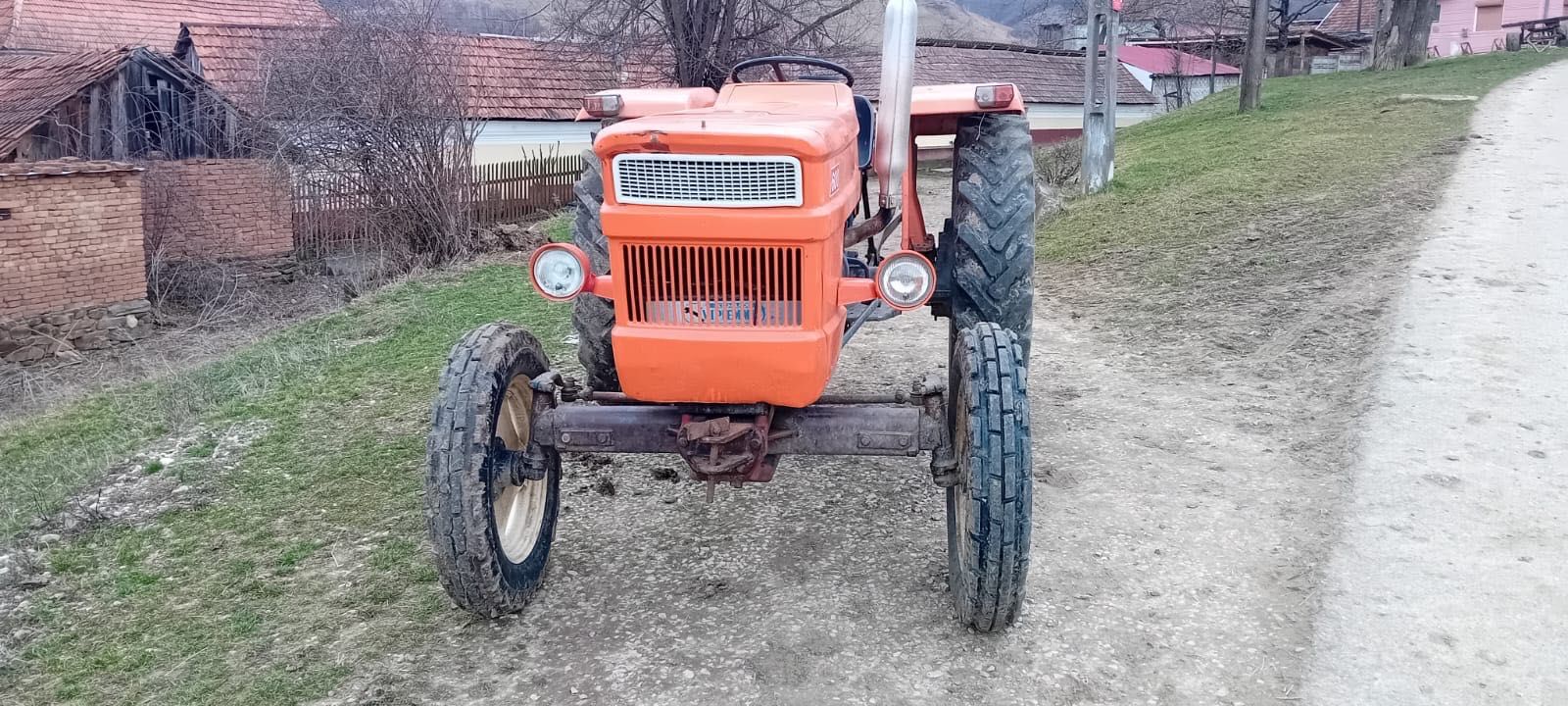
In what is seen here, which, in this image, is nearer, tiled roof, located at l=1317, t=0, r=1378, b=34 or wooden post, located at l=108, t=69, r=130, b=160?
wooden post, located at l=108, t=69, r=130, b=160

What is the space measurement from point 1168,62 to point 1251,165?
103 feet

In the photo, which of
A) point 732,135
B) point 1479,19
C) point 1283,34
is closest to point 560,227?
point 732,135

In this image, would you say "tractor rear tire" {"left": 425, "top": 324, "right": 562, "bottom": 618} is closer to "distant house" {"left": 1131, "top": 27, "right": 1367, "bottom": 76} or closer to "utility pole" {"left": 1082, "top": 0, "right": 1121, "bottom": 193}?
"utility pole" {"left": 1082, "top": 0, "right": 1121, "bottom": 193}

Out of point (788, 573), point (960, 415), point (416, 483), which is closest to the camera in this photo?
point (960, 415)

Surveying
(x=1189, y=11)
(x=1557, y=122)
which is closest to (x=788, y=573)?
(x=1557, y=122)

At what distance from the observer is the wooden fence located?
47.8ft

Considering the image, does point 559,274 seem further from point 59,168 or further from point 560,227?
point 560,227

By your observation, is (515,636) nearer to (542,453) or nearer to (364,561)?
(542,453)

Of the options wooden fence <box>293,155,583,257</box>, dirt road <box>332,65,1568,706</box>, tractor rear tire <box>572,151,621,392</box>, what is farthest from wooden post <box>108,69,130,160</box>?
tractor rear tire <box>572,151,621,392</box>

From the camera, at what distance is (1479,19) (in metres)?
39.6

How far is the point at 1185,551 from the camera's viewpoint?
153 inches

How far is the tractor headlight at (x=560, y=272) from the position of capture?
10.9ft

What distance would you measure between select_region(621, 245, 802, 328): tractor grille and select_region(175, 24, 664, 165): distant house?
13.5m

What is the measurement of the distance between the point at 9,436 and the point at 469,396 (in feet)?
18.9
